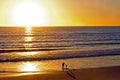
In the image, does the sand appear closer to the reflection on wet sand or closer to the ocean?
the reflection on wet sand

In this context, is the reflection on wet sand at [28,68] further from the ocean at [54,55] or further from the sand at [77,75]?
the sand at [77,75]

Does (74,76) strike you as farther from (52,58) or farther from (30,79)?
(52,58)

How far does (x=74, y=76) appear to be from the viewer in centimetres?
1149

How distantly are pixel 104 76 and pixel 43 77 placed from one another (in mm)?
2914

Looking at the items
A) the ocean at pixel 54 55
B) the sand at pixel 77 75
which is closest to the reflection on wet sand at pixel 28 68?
the ocean at pixel 54 55

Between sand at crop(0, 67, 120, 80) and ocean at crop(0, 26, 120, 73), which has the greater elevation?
ocean at crop(0, 26, 120, 73)

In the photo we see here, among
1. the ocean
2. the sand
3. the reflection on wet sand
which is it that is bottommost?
the sand

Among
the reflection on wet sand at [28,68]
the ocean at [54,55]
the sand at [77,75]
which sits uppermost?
the ocean at [54,55]

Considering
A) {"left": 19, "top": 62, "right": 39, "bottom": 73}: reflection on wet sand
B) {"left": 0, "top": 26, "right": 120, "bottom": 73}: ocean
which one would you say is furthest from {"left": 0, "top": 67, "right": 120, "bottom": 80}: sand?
{"left": 0, "top": 26, "right": 120, "bottom": 73}: ocean

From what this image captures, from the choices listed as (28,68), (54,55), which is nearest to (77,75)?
(28,68)

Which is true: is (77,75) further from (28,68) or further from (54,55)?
(54,55)

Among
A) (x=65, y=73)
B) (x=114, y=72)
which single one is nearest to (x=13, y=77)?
(x=65, y=73)

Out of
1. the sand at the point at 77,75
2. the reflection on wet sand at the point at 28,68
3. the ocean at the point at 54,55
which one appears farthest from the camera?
the ocean at the point at 54,55

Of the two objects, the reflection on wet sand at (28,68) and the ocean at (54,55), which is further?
the ocean at (54,55)
